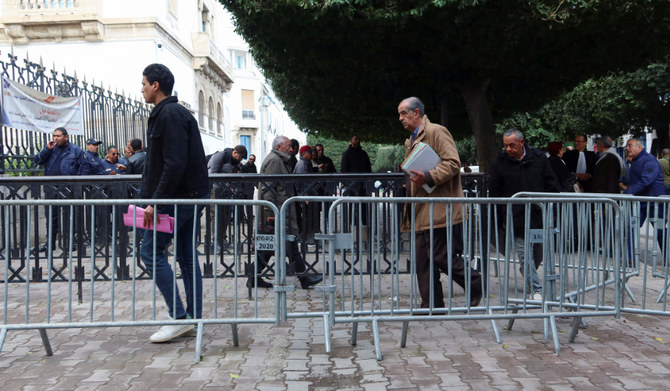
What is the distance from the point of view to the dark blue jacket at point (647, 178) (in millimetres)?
9312

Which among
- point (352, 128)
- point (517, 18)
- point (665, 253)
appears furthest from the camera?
point (352, 128)

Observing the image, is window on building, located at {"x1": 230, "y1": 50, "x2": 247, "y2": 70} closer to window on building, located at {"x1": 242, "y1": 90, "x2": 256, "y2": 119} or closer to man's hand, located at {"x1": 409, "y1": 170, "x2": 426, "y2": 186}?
window on building, located at {"x1": 242, "y1": 90, "x2": 256, "y2": 119}

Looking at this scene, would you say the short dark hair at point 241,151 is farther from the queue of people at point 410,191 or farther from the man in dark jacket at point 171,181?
the man in dark jacket at point 171,181

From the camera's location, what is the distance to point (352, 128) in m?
19.2

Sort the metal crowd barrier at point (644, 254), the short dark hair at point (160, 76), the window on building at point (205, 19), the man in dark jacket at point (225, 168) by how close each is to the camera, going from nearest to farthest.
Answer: the short dark hair at point (160, 76), the metal crowd barrier at point (644, 254), the man in dark jacket at point (225, 168), the window on building at point (205, 19)

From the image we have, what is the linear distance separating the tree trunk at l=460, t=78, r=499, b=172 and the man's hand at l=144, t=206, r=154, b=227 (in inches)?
297

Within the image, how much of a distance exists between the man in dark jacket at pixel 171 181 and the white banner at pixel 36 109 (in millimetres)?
6012

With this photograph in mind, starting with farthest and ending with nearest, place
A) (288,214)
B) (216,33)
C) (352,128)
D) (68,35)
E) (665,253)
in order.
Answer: (216,33) → (68,35) → (352,128) → (288,214) → (665,253)

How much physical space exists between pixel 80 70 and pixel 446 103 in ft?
54.0

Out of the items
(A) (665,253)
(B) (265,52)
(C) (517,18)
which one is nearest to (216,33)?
(B) (265,52)

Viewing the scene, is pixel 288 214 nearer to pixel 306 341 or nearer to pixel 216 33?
pixel 306 341

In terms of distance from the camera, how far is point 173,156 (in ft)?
16.2

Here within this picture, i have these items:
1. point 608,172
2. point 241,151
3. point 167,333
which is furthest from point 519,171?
point 241,151

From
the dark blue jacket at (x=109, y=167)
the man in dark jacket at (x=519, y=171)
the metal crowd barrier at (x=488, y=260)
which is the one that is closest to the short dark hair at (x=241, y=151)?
the dark blue jacket at (x=109, y=167)
